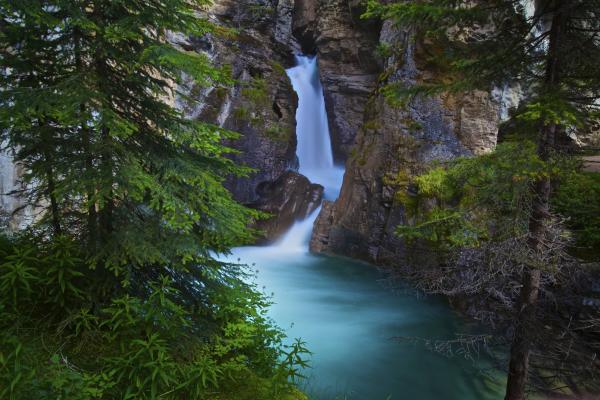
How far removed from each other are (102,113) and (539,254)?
5.66 metres

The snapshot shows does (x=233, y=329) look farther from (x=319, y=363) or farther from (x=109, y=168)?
(x=319, y=363)

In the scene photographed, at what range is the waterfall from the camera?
74.1 feet

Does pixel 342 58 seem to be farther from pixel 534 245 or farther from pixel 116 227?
pixel 116 227

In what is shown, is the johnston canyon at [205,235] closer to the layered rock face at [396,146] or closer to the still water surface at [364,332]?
Result: the still water surface at [364,332]

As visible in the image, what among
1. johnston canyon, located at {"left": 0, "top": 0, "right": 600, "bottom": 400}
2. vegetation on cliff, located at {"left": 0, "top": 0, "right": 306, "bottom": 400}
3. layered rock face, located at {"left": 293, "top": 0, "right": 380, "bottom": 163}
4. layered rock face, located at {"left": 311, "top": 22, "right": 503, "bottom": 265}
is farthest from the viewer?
layered rock face, located at {"left": 293, "top": 0, "right": 380, "bottom": 163}

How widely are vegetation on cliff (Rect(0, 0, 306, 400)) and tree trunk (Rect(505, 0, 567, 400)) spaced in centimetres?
331

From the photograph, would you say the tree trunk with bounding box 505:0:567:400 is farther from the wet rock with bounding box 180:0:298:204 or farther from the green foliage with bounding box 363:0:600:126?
the wet rock with bounding box 180:0:298:204

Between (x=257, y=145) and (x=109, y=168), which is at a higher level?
(x=257, y=145)

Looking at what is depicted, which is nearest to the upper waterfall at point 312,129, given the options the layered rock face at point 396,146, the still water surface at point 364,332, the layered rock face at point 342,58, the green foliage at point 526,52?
the layered rock face at point 342,58

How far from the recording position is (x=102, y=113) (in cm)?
346

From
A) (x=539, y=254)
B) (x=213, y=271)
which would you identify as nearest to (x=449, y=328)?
(x=539, y=254)

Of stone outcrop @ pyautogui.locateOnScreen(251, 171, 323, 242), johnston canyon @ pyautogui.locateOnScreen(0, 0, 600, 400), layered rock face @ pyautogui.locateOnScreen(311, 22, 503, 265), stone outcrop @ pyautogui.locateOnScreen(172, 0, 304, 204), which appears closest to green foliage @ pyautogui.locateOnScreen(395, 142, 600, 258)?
johnston canyon @ pyautogui.locateOnScreen(0, 0, 600, 400)

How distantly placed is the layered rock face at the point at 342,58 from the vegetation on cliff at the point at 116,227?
18.9 meters

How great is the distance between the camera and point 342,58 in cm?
2273
